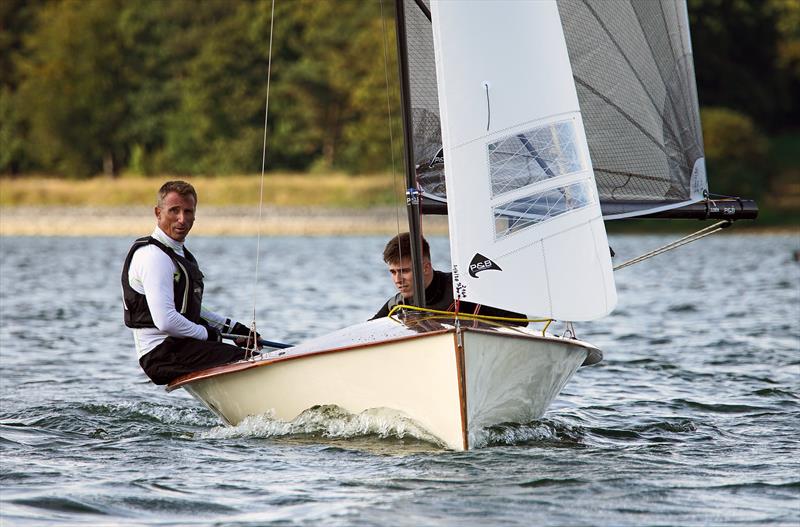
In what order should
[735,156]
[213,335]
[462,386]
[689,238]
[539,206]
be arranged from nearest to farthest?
[462,386] → [539,206] → [213,335] → [689,238] → [735,156]

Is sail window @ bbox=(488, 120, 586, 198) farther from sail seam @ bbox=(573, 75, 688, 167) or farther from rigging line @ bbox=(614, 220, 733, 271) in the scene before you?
sail seam @ bbox=(573, 75, 688, 167)

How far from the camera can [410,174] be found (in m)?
6.81

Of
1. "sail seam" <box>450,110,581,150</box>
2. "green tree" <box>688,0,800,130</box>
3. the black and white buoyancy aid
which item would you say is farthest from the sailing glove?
"green tree" <box>688,0,800,130</box>

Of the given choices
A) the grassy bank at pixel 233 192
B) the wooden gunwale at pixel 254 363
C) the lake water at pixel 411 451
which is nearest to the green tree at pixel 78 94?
the grassy bank at pixel 233 192

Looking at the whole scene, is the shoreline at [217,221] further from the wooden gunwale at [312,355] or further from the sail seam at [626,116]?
the wooden gunwale at [312,355]

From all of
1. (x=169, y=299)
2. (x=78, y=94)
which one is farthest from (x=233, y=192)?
(x=169, y=299)

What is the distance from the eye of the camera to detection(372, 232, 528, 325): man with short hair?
7.06 m

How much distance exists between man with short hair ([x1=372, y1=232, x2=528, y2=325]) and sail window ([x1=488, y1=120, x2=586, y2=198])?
2.55 feet

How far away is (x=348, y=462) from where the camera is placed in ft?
21.4

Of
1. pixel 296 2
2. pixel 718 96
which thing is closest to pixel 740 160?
pixel 718 96

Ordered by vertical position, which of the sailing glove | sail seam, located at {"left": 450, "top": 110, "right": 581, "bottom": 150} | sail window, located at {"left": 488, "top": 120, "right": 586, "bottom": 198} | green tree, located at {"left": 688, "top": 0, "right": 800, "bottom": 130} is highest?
green tree, located at {"left": 688, "top": 0, "right": 800, "bottom": 130}

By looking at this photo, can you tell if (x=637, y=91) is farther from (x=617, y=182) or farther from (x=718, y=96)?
(x=718, y=96)

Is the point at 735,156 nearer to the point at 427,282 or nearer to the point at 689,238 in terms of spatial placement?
the point at 689,238

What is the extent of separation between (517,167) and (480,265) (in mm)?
Result: 515
